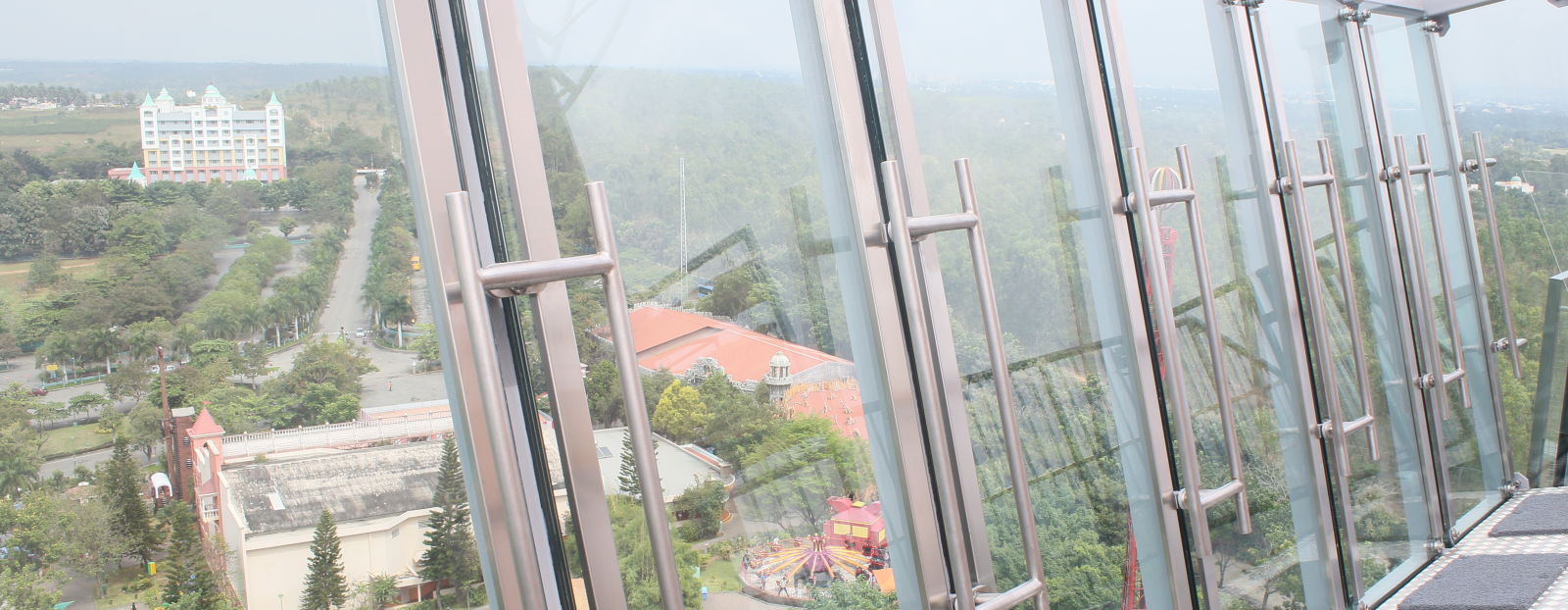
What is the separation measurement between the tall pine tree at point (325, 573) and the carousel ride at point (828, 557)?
0.52m

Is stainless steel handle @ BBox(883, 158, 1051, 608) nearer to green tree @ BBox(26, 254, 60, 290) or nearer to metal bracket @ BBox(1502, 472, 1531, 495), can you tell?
green tree @ BBox(26, 254, 60, 290)

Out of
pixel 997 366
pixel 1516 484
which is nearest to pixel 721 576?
pixel 997 366

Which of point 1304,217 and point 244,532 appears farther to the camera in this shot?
point 1304,217

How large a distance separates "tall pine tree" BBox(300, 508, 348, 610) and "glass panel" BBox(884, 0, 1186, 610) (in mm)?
1027

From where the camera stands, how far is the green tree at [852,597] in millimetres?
1422

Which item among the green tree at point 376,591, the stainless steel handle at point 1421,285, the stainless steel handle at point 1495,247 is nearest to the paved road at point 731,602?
the green tree at point 376,591

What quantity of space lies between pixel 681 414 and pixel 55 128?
74cm

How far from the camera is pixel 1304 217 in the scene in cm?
221

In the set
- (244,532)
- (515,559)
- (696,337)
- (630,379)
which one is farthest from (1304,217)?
(244,532)

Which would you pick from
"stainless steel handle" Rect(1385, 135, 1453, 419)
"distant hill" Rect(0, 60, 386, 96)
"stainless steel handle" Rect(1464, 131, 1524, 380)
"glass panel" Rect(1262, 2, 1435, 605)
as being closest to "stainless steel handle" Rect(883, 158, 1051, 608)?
"distant hill" Rect(0, 60, 386, 96)

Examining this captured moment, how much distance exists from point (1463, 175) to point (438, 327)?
3331mm

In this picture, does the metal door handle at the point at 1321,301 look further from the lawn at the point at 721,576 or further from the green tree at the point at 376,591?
the green tree at the point at 376,591

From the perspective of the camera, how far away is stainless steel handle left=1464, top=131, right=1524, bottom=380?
3088 millimetres

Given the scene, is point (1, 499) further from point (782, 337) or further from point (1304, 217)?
point (1304, 217)
